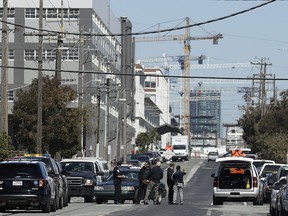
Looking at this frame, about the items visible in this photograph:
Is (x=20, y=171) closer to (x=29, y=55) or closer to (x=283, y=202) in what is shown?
(x=283, y=202)

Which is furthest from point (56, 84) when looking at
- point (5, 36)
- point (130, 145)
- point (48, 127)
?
point (130, 145)

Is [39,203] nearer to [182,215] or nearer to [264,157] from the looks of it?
[182,215]

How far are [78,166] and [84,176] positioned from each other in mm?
1671

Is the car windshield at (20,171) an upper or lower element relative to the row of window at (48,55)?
lower

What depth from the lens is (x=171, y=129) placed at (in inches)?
7283

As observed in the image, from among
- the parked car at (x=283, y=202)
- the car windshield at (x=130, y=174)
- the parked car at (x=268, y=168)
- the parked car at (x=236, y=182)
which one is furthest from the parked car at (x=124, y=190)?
the parked car at (x=283, y=202)

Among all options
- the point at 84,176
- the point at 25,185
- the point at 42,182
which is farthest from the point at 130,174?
the point at 25,185

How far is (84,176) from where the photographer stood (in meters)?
43.6

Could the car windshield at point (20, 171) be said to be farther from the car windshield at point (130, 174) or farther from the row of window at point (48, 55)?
the row of window at point (48, 55)

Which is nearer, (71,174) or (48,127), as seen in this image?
(71,174)

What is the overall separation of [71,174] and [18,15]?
5593 centimetres

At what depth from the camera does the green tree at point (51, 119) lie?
59.3 metres

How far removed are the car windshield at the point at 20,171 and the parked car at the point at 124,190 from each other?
900 centimetres

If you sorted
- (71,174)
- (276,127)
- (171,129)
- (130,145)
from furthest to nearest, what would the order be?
1. (171,129)
2. (130,145)
3. (276,127)
4. (71,174)
